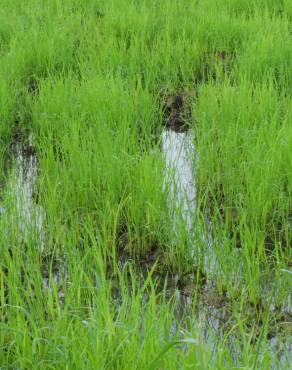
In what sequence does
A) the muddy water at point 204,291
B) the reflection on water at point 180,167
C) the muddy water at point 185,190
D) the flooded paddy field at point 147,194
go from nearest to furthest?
the flooded paddy field at point 147,194, the muddy water at point 204,291, the muddy water at point 185,190, the reflection on water at point 180,167

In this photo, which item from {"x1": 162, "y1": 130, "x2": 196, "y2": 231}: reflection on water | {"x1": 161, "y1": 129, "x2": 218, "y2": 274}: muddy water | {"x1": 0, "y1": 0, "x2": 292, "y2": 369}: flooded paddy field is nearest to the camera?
{"x1": 0, "y1": 0, "x2": 292, "y2": 369}: flooded paddy field

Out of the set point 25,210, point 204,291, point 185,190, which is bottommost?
point 204,291

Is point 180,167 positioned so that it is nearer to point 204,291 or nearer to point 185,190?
point 185,190

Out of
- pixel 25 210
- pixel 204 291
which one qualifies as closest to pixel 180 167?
pixel 25 210

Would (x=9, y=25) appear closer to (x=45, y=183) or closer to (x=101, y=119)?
(x=101, y=119)

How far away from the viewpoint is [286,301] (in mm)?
2223

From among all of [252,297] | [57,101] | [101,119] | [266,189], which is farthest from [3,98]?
[252,297]

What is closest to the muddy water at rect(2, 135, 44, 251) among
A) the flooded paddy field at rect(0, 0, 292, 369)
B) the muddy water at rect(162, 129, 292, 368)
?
the flooded paddy field at rect(0, 0, 292, 369)

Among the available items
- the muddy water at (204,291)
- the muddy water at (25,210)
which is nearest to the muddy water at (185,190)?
the muddy water at (204,291)

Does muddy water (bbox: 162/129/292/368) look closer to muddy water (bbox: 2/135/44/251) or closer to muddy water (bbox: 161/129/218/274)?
muddy water (bbox: 161/129/218/274)

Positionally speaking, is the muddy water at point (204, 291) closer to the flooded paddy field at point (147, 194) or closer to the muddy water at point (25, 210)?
the flooded paddy field at point (147, 194)

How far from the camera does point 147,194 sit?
2.70 m

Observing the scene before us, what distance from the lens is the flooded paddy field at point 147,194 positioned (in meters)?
1.85

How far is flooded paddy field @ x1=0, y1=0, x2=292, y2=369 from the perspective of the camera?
185 centimetres
